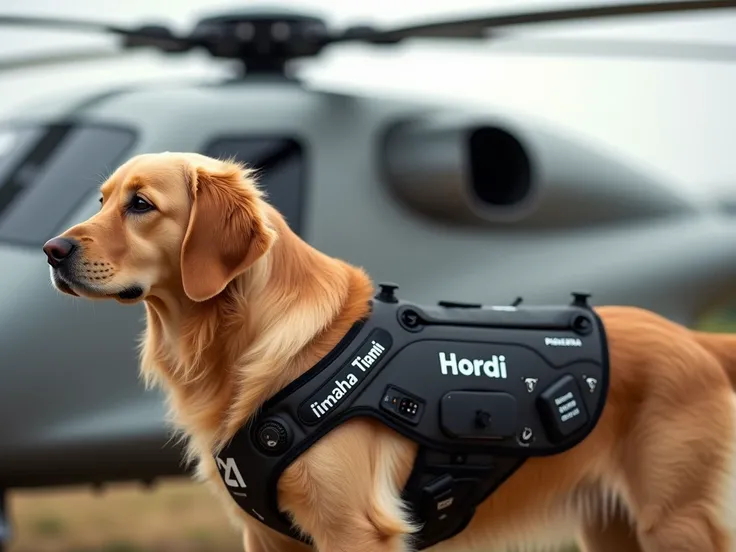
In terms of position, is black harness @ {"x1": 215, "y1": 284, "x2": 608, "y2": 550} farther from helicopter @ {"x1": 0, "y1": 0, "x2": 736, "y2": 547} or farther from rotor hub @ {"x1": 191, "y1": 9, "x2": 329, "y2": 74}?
rotor hub @ {"x1": 191, "y1": 9, "x2": 329, "y2": 74}

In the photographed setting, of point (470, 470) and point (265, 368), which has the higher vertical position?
point (265, 368)

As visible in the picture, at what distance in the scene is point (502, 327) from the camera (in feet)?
11.5

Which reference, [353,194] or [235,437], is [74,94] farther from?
[235,437]

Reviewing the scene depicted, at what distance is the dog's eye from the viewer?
10.0ft

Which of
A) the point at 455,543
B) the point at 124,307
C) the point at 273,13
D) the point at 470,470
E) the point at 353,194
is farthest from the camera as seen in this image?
the point at 273,13

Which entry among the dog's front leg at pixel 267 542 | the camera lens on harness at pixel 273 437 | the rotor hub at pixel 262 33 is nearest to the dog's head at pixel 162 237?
the camera lens on harness at pixel 273 437

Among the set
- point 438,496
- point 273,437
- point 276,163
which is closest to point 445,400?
point 438,496

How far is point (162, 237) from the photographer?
3.07 m

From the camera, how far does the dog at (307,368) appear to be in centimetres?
305

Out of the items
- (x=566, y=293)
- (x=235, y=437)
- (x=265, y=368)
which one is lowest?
(x=566, y=293)

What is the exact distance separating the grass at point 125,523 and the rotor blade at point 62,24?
2646mm

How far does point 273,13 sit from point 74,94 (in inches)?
55.5

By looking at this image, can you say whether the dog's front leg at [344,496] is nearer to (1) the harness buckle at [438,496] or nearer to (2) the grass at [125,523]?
(1) the harness buckle at [438,496]

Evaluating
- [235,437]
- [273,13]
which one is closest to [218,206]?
[235,437]
